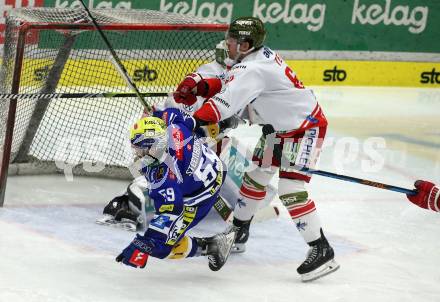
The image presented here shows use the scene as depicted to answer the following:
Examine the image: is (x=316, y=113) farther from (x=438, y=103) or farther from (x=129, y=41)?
(x=438, y=103)

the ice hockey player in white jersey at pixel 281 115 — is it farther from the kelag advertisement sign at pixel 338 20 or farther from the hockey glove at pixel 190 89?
the kelag advertisement sign at pixel 338 20

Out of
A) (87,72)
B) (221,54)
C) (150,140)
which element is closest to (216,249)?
(150,140)

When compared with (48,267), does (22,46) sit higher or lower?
higher

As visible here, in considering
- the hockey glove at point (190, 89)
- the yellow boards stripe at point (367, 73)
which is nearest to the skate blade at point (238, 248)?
the hockey glove at point (190, 89)

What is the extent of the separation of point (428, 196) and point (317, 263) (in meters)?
0.57

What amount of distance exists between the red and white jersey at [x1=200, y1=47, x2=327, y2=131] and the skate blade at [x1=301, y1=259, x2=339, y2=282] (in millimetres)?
625

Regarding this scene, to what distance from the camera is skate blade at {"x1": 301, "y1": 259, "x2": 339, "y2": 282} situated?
4680 millimetres

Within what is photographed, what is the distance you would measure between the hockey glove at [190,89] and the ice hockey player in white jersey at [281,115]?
214 mm

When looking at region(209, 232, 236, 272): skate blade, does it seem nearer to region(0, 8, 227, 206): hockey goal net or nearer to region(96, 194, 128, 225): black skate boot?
→ region(96, 194, 128, 225): black skate boot

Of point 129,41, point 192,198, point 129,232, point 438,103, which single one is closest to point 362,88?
point 438,103

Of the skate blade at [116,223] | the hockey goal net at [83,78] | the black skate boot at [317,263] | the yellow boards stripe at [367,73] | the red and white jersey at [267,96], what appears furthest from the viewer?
the yellow boards stripe at [367,73]

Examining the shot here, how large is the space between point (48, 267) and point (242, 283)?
847mm

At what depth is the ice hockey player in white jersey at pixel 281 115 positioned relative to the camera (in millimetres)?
4590

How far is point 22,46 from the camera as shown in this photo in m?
5.23
